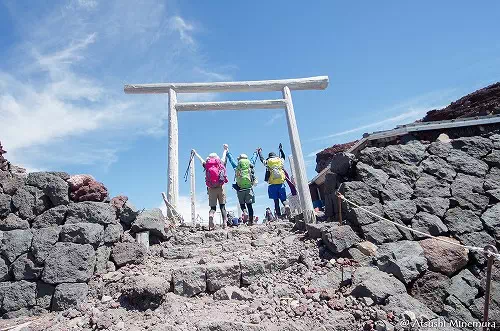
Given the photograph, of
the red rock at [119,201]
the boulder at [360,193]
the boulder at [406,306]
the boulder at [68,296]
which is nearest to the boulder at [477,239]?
the boulder at [360,193]

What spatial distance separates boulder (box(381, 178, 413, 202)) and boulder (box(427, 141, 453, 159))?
4.46 feet

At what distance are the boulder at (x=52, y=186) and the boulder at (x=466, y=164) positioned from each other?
307 inches

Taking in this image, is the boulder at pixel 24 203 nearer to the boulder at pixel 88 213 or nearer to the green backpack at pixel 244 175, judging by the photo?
the boulder at pixel 88 213

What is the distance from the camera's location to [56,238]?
5.12 m

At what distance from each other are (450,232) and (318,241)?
247 cm

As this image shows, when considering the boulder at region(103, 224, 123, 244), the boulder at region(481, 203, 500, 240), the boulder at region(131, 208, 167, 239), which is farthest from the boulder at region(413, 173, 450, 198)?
the boulder at region(103, 224, 123, 244)

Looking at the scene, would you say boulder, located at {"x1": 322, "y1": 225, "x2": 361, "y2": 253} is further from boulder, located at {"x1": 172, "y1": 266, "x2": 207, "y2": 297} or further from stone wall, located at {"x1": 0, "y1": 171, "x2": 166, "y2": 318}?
stone wall, located at {"x1": 0, "y1": 171, "x2": 166, "y2": 318}

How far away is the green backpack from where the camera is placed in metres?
7.84

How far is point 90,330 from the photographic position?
419 centimetres

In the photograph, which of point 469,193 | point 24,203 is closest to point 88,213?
point 24,203

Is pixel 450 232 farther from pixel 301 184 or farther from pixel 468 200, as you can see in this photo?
pixel 301 184

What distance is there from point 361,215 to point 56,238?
16.9 ft

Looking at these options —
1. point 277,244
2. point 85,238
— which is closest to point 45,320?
point 85,238

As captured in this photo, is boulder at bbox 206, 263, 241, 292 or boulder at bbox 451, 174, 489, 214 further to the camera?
boulder at bbox 451, 174, 489, 214
